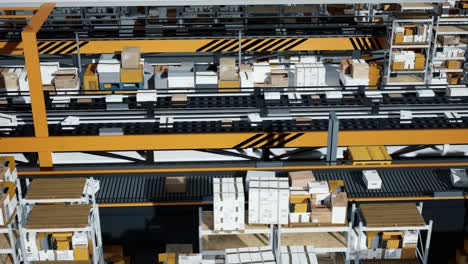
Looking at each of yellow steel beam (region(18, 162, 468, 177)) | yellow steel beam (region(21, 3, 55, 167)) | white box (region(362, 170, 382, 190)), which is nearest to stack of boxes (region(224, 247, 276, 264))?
yellow steel beam (region(18, 162, 468, 177))

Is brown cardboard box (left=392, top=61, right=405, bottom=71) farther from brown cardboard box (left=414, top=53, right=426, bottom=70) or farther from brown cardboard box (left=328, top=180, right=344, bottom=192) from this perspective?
brown cardboard box (left=328, top=180, right=344, bottom=192)

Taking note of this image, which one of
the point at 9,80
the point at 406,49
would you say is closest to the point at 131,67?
the point at 9,80

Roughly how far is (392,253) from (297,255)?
6.49 feet

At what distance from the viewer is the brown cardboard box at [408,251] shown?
1129 cm

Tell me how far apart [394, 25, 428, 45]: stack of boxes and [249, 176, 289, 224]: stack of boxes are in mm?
10609

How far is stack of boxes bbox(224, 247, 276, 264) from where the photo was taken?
32.7ft

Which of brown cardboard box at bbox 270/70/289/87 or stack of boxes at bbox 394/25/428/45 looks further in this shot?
stack of boxes at bbox 394/25/428/45

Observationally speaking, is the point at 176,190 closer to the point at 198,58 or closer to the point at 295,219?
the point at 295,219

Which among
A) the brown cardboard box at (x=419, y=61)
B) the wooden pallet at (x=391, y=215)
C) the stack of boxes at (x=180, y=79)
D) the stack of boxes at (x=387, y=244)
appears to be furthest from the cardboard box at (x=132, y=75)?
the stack of boxes at (x=387, y=244)

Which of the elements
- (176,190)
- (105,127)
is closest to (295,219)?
(176,190)

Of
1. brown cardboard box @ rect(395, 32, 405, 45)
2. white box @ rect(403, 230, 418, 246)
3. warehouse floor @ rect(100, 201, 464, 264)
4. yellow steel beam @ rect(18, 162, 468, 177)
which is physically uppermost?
brown cardboard box @ rect(395, 32, 405, 45)

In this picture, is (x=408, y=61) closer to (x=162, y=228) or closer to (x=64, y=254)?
(x=162, y=228)

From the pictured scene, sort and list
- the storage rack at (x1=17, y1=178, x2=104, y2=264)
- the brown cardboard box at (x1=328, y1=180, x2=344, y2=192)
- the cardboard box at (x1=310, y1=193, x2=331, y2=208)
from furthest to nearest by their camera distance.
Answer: the brown cardboard box at (x1=328, y1=180, x2=344, y2=192), the cardboard box at (x1=310, y1=193, x2=331, y2=208), the storage rack at (x1=17, y1=178, x2=104, y2=264)

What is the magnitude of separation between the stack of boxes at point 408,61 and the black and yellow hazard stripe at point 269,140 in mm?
7315
